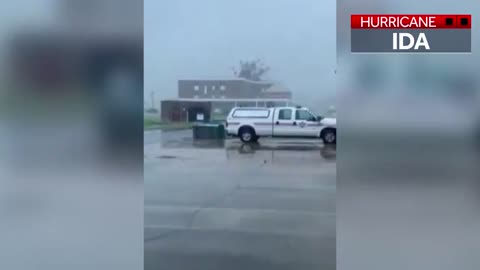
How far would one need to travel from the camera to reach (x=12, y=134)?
2.21m

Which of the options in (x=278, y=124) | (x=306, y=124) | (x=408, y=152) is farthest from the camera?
(x=278, y=124)

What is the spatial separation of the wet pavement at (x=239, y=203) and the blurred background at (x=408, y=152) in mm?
133

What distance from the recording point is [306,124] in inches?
81.6

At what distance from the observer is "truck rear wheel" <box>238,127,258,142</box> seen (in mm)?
2084

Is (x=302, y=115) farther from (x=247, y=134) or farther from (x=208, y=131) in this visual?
(x=208, y=131)

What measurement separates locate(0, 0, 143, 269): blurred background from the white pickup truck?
1.43 ft

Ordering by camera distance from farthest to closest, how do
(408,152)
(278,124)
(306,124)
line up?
1. (278,124)
2. (306,124)
3. (408,152)

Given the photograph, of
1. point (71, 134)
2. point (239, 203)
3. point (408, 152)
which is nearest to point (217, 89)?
point (239, 203)

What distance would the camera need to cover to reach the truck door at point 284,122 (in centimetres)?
204

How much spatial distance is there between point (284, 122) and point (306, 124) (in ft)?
0.32

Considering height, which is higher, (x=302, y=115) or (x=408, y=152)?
(x=302, y=115)

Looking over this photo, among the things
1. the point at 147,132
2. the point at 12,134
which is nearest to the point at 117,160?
the point at 147,132

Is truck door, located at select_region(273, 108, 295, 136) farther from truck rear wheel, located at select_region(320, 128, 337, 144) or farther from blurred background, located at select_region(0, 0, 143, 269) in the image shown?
blurred background, located at select_region(0, 0, 143, 269)

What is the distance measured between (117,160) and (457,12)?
5.09 feet
